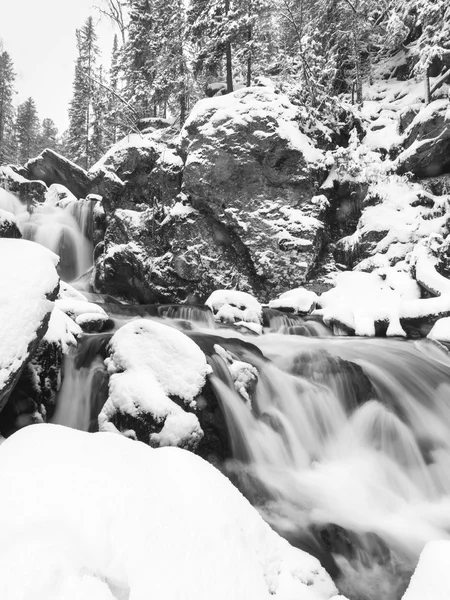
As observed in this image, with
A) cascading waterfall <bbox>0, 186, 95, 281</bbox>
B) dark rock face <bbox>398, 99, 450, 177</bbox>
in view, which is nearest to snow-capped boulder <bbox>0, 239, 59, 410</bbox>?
dark rock face <bbox>398, 99, 450, 177</bbox>

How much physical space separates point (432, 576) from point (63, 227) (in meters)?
17.5

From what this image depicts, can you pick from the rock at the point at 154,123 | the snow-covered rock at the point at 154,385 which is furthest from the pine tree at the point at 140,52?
the snow-covered rock at the point at 154,385

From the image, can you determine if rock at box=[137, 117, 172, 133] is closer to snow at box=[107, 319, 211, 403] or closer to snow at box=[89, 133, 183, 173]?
snow at box=[89, 133, 183, 173]

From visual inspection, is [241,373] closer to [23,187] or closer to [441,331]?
[441,331]

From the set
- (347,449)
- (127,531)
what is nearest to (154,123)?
(347,449)

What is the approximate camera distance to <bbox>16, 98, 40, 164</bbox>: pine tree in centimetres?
3469

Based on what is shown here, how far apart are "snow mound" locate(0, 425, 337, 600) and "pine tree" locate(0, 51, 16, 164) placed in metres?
34.4

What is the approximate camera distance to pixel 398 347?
275 inches

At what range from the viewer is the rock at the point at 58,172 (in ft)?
67.4

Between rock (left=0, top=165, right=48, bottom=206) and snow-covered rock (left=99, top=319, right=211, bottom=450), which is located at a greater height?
rock (left=0, top=165, right=48, bottom=206)

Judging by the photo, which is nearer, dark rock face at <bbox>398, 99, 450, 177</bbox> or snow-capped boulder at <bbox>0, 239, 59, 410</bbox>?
snow-capped boulder at <bbox>0, 239, 59, 410</bbox>

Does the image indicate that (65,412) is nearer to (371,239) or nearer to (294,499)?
(294,499)

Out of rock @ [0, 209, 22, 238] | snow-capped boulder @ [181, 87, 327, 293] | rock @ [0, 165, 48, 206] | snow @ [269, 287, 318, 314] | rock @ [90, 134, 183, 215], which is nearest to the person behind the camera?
rock @ [0, 209, 22, 238]

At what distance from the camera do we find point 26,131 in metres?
34.6
